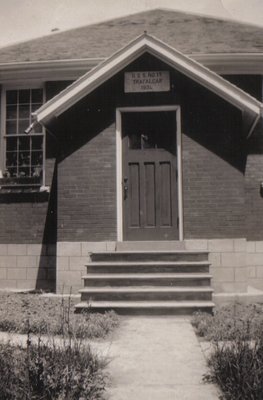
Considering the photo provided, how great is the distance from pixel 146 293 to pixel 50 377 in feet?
12.6

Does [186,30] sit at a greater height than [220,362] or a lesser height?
greater

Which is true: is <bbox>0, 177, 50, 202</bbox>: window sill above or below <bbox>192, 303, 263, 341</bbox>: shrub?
above

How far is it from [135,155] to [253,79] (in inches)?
135

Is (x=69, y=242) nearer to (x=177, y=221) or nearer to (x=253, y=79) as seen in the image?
(x=177, y=221)

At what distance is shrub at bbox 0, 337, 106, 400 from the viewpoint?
11.1ft

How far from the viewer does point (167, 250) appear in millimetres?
8266

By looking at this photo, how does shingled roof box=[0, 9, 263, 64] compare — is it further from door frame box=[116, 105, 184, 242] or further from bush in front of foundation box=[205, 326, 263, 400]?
bush in front of foundation box=[205, 326, 263, 400]

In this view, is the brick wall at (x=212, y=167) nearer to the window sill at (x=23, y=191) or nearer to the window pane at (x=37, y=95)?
the window sill at (x=23, y=191)

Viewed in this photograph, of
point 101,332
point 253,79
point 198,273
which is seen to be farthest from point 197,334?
point 253,79

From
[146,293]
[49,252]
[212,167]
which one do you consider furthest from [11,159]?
[146,293]

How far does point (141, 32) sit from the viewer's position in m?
12.4

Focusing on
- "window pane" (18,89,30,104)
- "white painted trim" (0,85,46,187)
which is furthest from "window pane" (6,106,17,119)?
"window pane" (18,89,30,104)

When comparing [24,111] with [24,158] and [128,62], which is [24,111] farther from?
[128,62]

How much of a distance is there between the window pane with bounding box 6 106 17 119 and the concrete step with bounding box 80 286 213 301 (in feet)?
16.8
